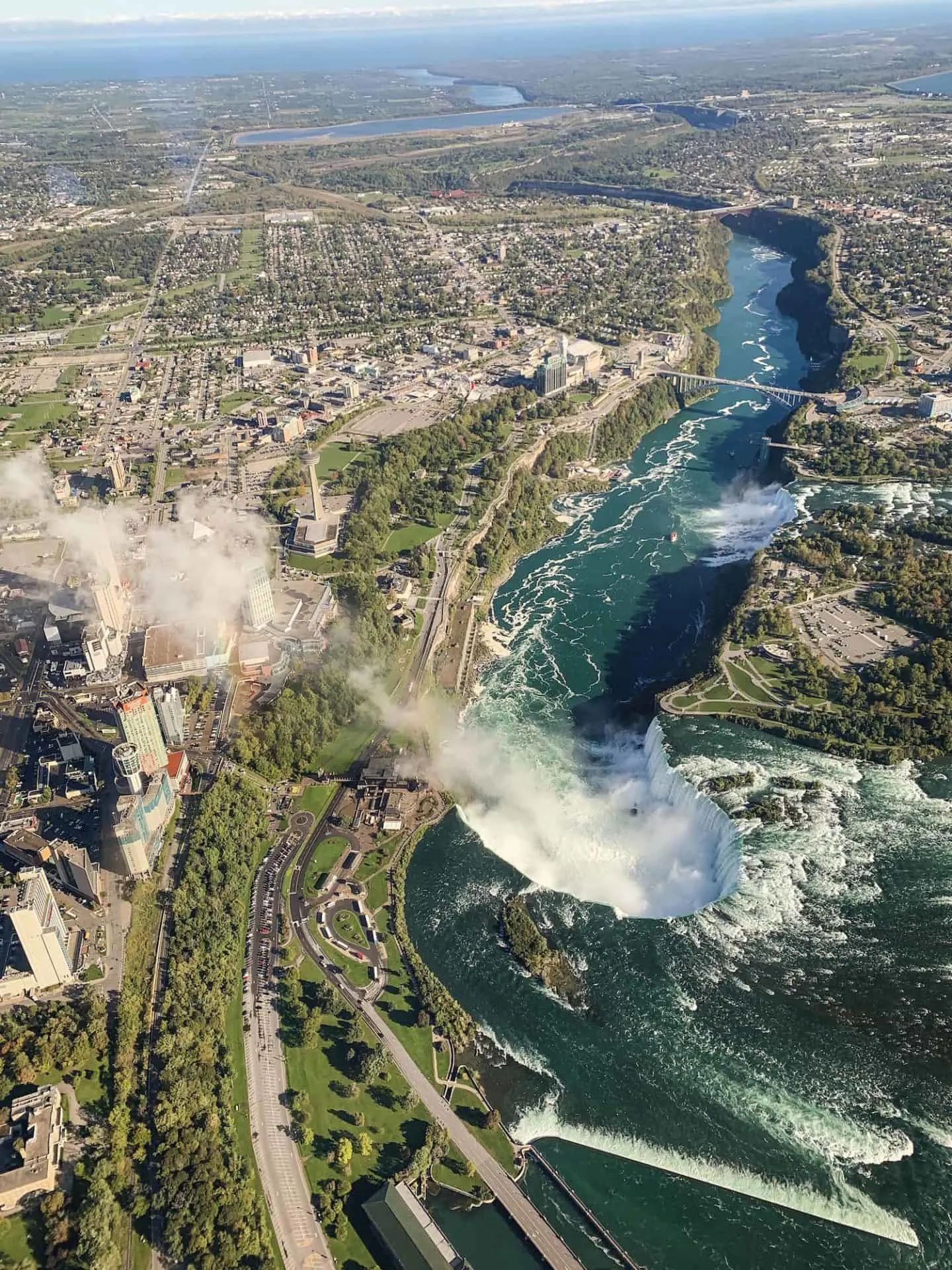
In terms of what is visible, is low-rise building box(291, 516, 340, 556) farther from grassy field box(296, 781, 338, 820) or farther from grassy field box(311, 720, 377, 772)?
grassy field box(296, 781, 338, 820)

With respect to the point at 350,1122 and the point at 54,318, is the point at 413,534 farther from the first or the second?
the point at 54,318

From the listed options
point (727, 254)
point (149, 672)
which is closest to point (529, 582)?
point (149, 672)

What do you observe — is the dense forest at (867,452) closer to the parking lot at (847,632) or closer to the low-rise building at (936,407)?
the low-rise building at (936,407)

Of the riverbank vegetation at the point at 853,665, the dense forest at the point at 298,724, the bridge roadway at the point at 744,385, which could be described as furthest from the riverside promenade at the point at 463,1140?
the bridge roadway at the point at 744,385

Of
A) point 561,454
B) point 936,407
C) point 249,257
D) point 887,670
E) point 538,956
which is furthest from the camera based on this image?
point 249,257

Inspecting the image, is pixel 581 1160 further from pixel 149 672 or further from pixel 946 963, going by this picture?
pixel 149 672

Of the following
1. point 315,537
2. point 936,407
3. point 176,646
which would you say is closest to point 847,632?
point 315,537

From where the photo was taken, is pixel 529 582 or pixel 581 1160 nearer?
pixel 581 1160
